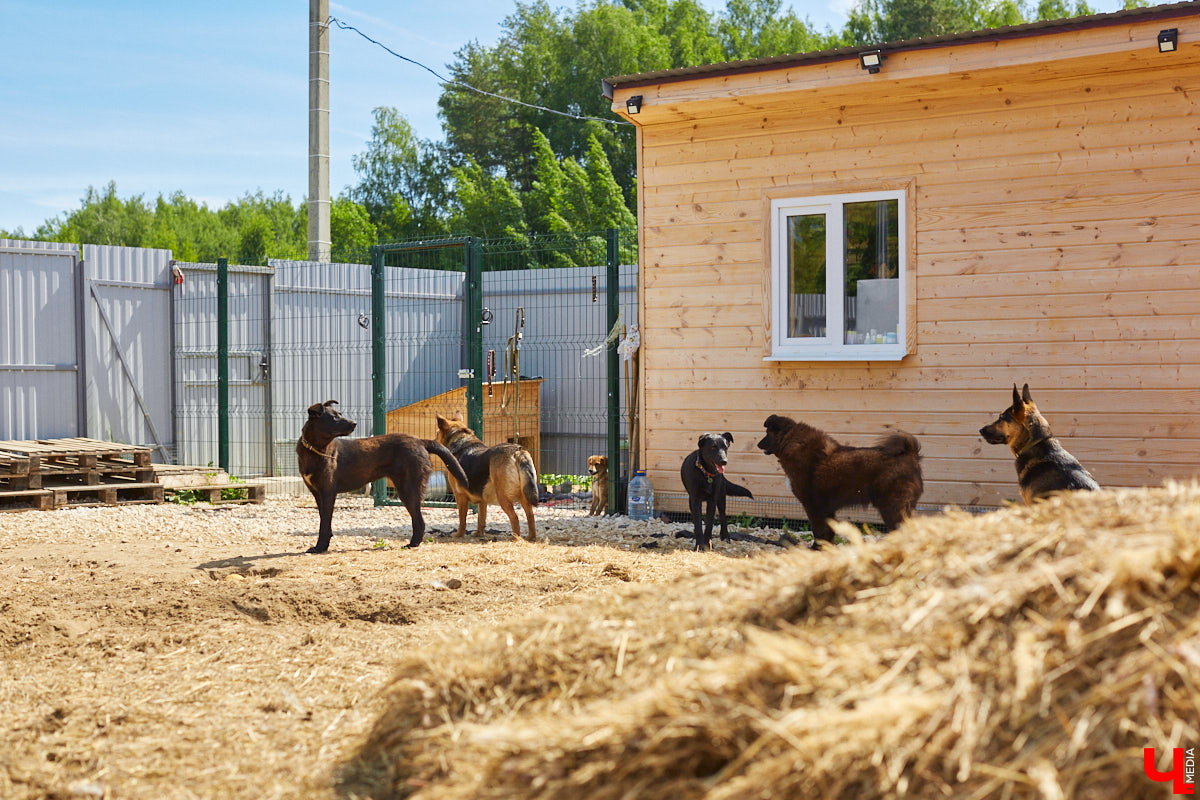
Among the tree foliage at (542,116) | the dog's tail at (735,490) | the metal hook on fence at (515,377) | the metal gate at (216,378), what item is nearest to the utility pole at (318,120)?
the metal gate at (216,378)

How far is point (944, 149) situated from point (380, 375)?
6.18 meters

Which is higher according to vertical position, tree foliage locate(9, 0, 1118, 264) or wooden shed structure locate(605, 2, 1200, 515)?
tree foliage locate(9, 0, 1118, 264)

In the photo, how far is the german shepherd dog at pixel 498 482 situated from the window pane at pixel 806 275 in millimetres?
2622

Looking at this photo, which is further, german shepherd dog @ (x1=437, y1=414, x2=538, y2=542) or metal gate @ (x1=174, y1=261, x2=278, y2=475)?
metal gate @ (x1=174, y1=261, x2=278, y2=475)

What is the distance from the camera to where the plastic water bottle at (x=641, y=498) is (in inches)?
371

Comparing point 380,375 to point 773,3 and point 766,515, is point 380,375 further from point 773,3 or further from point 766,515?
point 773,3

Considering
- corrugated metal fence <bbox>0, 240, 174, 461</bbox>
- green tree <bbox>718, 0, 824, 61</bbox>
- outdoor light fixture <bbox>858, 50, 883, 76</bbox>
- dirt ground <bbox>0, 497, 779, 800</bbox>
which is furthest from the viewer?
green tree <bbox>718, 0, 824, 61</bbox>

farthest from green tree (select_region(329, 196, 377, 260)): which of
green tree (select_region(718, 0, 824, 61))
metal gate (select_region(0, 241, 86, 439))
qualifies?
metal gate (select_region(0, 241, 86, 439))

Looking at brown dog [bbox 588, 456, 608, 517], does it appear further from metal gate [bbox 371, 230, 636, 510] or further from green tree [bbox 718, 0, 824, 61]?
green tree [bbox 718, 0, 824, 61]

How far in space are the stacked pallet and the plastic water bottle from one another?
529cm

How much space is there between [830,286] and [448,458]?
11.5 feet

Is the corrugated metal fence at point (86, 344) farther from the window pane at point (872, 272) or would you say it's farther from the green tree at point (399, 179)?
the green tree at point (399, 179)

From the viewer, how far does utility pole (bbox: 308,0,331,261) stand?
704 inches

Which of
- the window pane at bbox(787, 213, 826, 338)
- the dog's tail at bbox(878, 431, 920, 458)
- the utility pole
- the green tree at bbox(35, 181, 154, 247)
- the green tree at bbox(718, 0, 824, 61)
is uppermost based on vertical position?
the green tree at bbox(718, 0, 824, 61)
